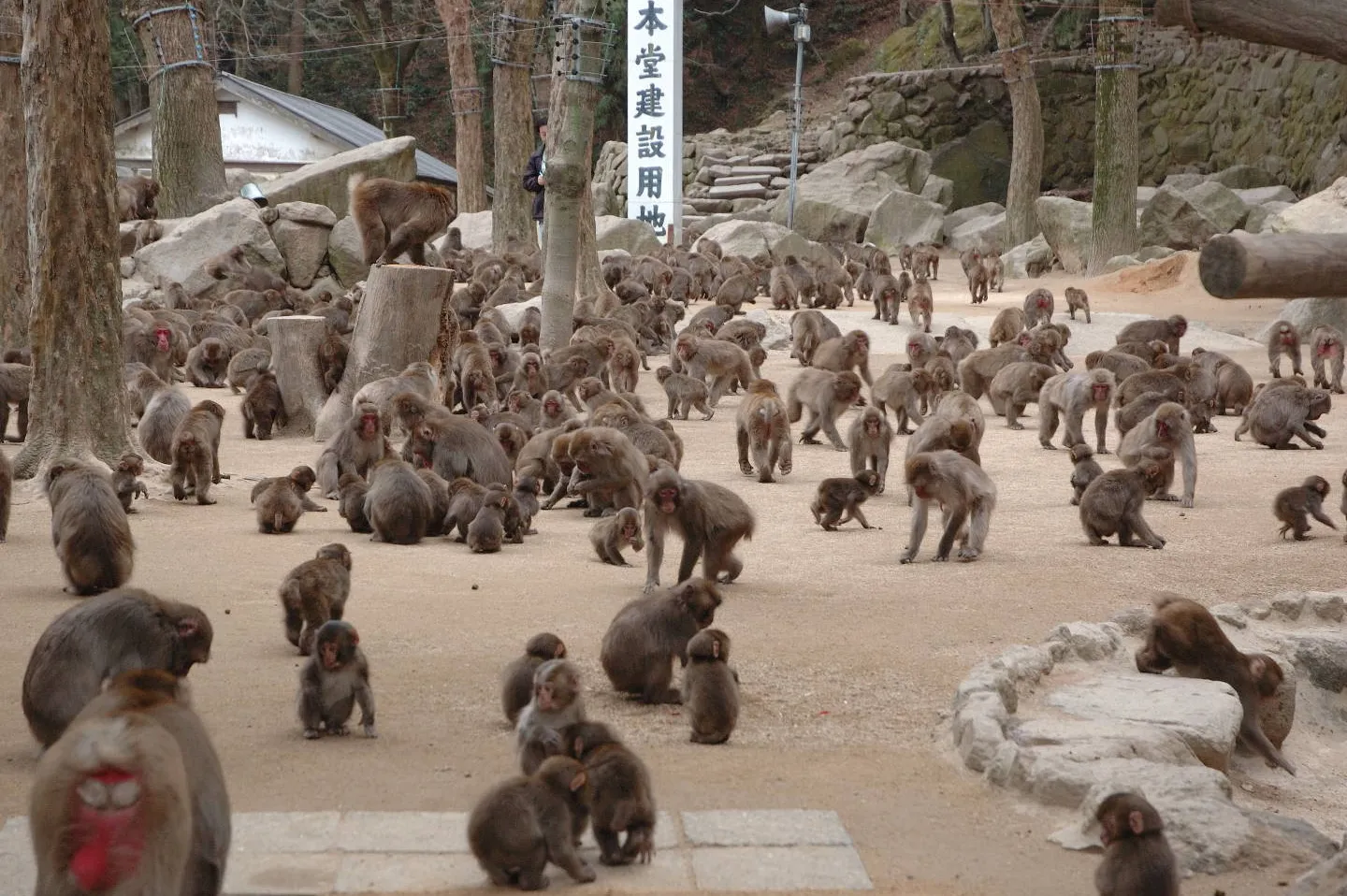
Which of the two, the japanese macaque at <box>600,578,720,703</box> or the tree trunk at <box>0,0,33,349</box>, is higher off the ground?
the tree trunk at <box>0,0,33,349</box>

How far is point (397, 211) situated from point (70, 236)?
3.60m

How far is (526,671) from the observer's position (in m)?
6.09

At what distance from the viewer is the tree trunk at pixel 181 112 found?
23.8 meters

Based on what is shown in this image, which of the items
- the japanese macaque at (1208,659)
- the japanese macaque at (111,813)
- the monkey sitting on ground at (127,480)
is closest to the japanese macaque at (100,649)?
the japanese macaque at (111,813)

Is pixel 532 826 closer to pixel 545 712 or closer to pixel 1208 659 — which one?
pixel 545 712

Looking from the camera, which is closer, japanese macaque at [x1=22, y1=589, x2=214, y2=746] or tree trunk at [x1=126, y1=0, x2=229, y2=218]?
japanese macaque at [x1=22, y1=589, x2=214, y2=746]

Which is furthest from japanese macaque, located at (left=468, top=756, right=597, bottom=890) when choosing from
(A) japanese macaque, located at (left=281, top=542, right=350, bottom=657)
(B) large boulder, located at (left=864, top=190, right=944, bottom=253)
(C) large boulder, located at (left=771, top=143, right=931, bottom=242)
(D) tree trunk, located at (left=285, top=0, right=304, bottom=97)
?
(D) tree trunk, located at (left=285, top=0, right=304, bottom=97)

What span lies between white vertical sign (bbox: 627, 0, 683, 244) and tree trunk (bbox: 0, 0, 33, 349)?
15797mm

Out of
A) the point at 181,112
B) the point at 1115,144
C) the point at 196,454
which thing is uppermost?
the point at 181,112

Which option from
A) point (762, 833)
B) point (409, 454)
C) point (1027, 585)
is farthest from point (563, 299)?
point (762, 833)

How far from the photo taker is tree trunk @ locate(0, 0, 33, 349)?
15.0 m

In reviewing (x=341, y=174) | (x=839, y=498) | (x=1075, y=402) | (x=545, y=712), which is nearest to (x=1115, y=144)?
(x=341, y=174)

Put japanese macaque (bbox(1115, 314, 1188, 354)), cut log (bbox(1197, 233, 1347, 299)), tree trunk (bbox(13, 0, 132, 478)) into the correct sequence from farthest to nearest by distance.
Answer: japanese macaque (bbox(1115, 314, 1188, 354)) → tree trunk (bbox(13, 0, 132, 478)) → cut log (bbox(1197, 233, 1347, 299))

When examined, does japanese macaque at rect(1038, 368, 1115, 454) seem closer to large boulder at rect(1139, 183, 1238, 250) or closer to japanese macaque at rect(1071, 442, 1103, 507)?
japanese macaque at rect(1071, 442, 1103, 507)
